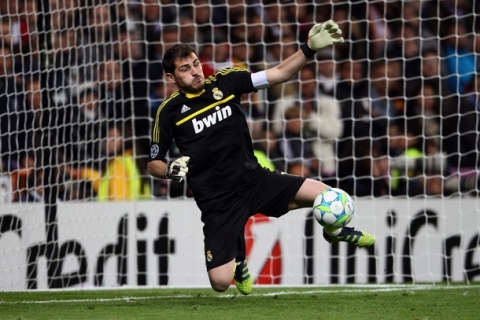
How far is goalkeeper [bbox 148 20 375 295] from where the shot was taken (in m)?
6.58

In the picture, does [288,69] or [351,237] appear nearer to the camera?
[288,69]

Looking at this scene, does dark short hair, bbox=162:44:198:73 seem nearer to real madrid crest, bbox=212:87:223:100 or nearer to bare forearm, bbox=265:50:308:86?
real madrid crest, bbox=212:87:223:100

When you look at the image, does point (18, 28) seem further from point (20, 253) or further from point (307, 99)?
point (307, 99)

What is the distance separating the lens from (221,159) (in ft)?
21.7

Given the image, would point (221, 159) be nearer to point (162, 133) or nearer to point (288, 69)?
point (162, 133)

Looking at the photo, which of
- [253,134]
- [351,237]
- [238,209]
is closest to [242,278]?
[238,209]

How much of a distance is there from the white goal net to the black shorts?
2638 mm

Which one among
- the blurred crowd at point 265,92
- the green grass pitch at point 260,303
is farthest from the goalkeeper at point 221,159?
the blurred crowd at point 265,92

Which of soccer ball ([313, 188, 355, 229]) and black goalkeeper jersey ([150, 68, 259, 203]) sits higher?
black goalkeeper jersey ([150, 68, 259, 203])

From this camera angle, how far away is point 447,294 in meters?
7.39

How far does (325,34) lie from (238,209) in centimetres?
140

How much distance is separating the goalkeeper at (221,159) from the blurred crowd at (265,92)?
121 inches

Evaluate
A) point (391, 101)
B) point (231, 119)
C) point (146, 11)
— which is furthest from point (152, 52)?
point (231, 119)

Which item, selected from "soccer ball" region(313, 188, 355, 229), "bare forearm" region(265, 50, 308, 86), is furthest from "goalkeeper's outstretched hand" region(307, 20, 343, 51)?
"soccer ball" region(313, 188, 355, 229)
